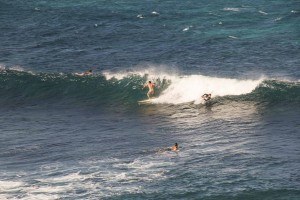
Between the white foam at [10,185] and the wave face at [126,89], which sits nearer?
the white foam at [10,185]

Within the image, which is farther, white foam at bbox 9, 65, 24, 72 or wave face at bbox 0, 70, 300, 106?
white foam at bbox 9, 65, 24, 72

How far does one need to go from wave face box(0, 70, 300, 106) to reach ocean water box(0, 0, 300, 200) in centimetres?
15

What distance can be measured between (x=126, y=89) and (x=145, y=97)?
8.78 ft

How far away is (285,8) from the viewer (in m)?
94.7

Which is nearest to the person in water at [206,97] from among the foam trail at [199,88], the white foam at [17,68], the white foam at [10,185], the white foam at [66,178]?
the foam trail at [199,88]

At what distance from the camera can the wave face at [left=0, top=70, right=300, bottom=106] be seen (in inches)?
2478


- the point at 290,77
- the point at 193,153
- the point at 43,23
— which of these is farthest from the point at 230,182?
the point at 43,23

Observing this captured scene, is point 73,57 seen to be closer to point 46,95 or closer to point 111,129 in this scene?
point 46,95

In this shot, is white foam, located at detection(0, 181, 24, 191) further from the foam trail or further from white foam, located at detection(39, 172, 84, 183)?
the foam trail

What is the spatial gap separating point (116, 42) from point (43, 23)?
44.8 feet

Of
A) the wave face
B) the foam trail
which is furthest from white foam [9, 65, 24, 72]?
the foam trail

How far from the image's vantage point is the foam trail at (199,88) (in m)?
64.1

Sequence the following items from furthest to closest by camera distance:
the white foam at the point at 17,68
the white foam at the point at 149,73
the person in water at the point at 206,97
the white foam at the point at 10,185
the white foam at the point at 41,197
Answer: the white foam at the point at 17,68 → the white foam at the point at 149,73 → the person in water at the point at 206,97 → the white foam at the point at 10,185 → the white foam at the point at 41,197

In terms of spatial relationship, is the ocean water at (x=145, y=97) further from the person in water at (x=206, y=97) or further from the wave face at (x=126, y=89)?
the person in water at (x=206, y=97)
